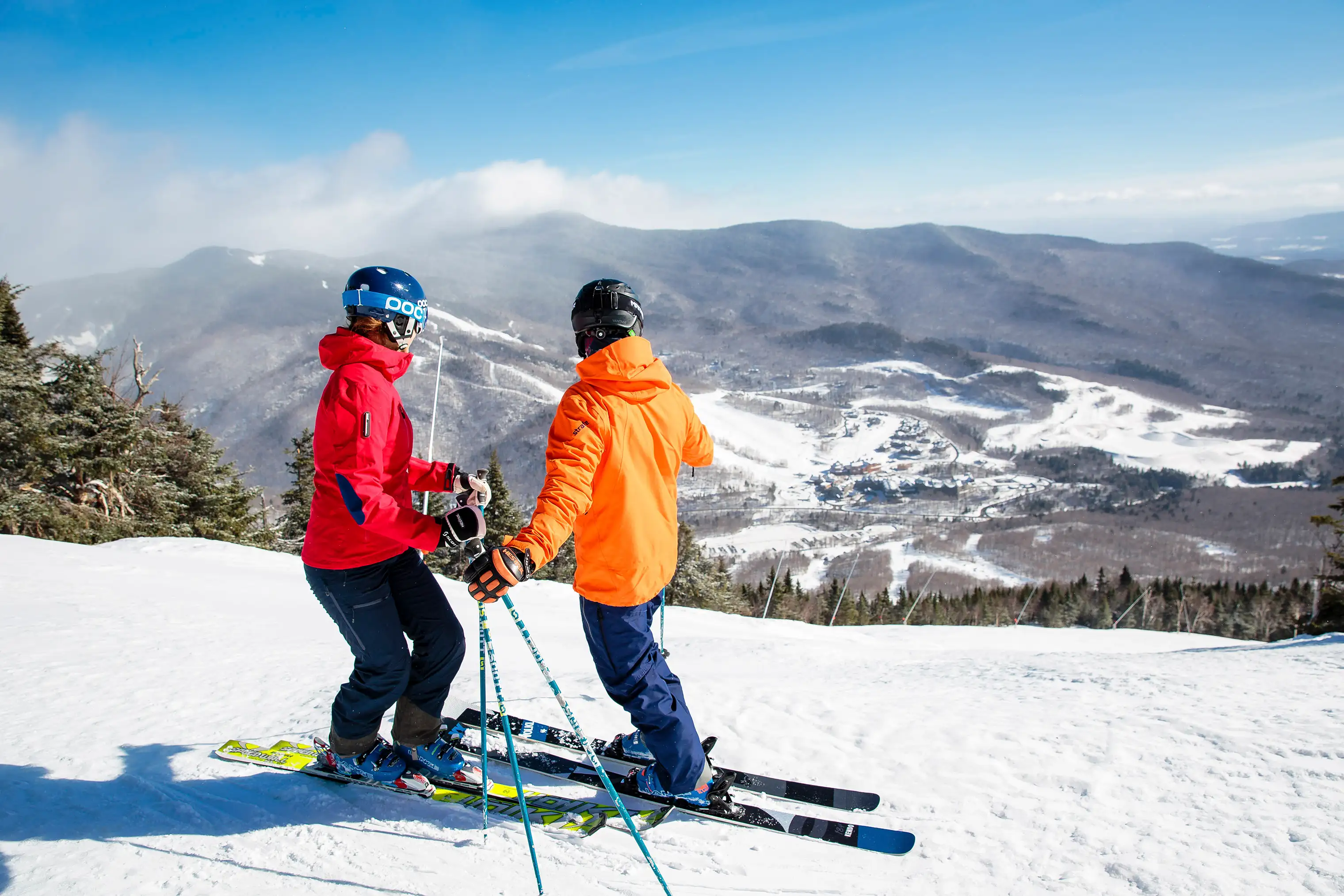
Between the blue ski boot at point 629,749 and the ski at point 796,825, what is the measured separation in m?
0.30

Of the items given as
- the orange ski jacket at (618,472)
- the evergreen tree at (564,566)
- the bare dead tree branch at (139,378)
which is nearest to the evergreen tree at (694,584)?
the evergreen tree at (564,566)

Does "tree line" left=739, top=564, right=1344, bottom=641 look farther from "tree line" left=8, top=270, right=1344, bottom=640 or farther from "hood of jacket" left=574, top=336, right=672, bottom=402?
"hood of jacket" left=574, top=336, right=672, bottom=402

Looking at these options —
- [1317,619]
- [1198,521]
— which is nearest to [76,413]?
[1317,619]

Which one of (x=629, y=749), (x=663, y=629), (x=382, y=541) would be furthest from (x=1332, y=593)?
(x=382, y=541)

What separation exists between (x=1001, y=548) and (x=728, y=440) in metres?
76.2

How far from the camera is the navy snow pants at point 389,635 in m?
3.37

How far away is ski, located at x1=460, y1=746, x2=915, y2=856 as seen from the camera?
3416 mm

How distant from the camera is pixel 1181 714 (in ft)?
15.6

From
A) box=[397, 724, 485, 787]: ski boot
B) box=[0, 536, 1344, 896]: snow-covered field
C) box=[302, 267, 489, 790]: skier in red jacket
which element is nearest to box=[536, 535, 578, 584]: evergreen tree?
box=[0, 536, 1344, 896]: snow-covered field

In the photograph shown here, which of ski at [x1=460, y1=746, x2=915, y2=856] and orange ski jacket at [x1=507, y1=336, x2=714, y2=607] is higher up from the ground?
orange ski jacket at [x1=507, y1=336, x2=714, y2=607]

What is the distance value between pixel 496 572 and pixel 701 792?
179cm

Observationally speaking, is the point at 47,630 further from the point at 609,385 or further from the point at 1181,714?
the point at 1181,714

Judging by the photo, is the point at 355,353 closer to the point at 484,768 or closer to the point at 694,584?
the point at 484,768

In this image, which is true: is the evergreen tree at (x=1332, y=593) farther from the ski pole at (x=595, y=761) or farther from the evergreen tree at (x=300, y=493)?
the evergreen tree at (x=300, y=493)
